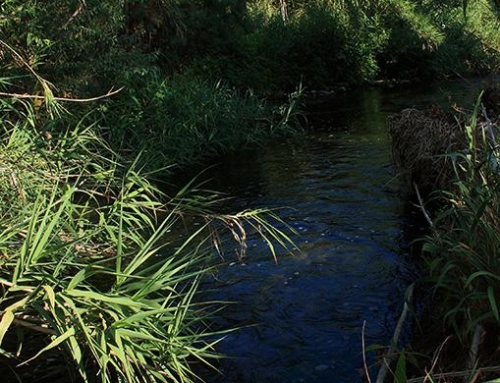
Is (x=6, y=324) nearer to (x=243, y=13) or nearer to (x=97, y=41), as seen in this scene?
(x=97, y=41)

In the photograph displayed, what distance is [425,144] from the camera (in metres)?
6.77

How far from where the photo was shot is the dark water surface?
14.3ft

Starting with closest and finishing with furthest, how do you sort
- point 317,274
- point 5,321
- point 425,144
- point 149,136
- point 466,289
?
point 5,321 → point 466,289 → point 317,274 → point 425,144 → point 149,136

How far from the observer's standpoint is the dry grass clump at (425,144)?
20.5 feet

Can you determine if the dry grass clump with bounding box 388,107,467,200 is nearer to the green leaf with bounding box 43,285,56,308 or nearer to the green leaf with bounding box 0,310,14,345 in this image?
the green leaf with bounding box 43,285,56,308

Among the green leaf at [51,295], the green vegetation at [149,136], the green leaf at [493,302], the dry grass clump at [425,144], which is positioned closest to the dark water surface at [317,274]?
the green vegetation at [149,136]

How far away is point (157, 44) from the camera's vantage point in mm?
15625

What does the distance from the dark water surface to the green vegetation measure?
360 mm

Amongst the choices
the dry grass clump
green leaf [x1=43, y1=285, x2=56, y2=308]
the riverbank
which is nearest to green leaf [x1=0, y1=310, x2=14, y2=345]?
green leaf [x1=43, y1=285, x2=56, y2=308]

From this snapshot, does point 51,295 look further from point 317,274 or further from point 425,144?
point 425,144

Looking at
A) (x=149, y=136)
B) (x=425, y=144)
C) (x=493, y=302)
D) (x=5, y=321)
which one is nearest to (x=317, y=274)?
(x=425, y=144)

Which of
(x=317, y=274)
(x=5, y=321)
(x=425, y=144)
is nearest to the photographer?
(x=5, y=321)

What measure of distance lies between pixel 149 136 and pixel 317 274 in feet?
18.0

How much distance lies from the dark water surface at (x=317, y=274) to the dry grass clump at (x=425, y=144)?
0.55 meters
